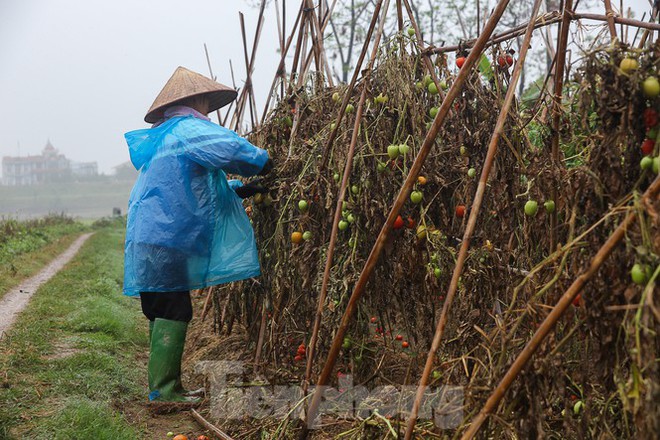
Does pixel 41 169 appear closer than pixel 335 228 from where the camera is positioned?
No

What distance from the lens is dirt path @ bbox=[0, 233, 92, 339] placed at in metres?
5.13

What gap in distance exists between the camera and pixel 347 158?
8.78 feet

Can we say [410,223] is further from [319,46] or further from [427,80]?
[319,46]

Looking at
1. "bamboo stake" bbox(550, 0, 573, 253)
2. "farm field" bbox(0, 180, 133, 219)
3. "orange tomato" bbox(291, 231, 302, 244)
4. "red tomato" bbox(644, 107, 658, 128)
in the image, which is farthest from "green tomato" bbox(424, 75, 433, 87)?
"farm field" bbox(0, 180, 133, 219)

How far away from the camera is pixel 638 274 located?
133cm

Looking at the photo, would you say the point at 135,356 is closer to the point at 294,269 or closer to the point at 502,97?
the point at 294,269

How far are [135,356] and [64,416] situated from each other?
1477mm

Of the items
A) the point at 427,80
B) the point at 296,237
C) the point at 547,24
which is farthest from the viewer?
the point at 296,237

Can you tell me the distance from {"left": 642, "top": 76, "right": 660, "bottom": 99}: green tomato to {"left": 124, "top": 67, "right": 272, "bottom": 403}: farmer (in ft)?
7.19

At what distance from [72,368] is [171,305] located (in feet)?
2.50

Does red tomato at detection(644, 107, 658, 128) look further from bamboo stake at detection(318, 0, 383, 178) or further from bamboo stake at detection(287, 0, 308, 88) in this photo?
bamboo stake at detection(287, 0, 308, 88)

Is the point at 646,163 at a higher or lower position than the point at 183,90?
lower

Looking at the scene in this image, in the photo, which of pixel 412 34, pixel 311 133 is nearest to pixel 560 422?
pixel 412 34

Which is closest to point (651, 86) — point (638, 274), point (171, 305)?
point (638, 274)
